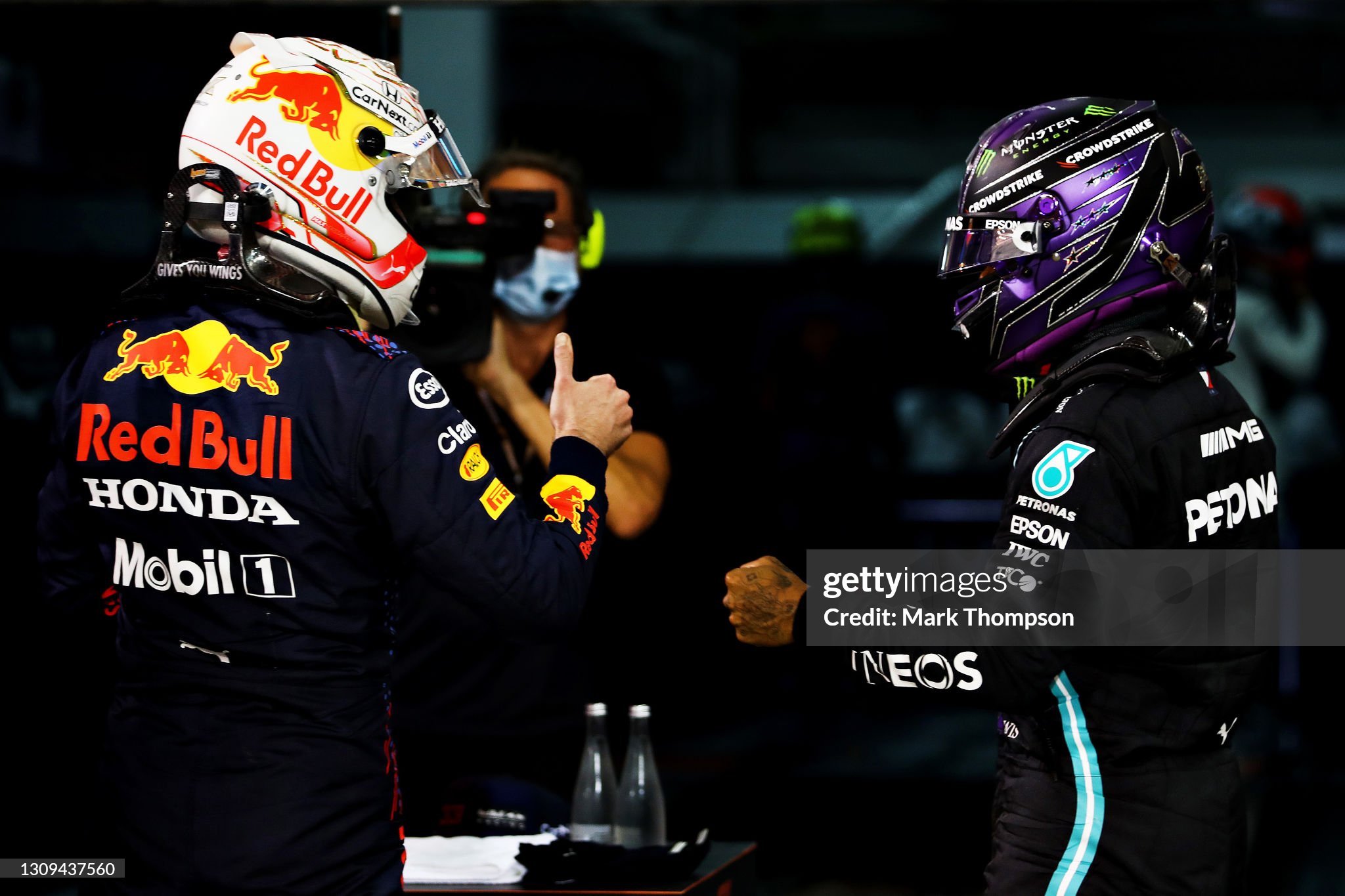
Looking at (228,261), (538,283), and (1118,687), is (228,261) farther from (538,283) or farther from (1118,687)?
(1118,687)

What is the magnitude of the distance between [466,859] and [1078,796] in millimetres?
1032

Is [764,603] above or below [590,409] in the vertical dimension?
below

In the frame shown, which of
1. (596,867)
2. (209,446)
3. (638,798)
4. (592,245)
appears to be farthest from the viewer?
(592,245)

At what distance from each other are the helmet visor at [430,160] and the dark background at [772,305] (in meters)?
0.80

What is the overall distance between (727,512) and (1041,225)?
526 centimetres

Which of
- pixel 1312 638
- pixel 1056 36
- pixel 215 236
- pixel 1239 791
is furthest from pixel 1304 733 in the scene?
pixel 1056 36

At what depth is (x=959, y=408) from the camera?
8.27m

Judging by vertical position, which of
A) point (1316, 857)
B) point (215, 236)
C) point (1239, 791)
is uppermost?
point (215, 236)

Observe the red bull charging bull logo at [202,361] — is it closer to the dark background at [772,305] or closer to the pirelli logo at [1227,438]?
the dark background at [772,305]

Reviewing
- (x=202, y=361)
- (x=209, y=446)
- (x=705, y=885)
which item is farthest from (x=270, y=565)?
(x=705, y=885)

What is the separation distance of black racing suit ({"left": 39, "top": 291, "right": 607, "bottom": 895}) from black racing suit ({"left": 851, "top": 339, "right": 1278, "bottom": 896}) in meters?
0.58

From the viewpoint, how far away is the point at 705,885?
2.36 meters

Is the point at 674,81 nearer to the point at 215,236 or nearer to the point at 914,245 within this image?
the point at 914,245

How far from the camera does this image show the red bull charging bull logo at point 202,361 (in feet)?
5.70
